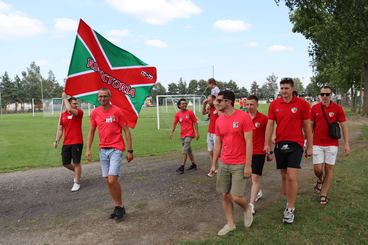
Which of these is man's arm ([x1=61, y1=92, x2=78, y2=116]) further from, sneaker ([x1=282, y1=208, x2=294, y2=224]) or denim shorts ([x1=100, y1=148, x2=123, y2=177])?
sneaker ([x1=282, y1=208, x2=294, y2=224])

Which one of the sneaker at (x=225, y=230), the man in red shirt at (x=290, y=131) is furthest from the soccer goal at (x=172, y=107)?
the sneaker at (x=225, y=230)

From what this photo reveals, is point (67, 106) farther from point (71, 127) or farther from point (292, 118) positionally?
point (292, 118)

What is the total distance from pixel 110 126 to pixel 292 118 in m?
2.75

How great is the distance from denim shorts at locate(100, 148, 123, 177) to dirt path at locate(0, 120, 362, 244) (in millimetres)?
725

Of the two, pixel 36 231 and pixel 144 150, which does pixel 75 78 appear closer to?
pixel 36 231

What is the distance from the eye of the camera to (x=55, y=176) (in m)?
9.03

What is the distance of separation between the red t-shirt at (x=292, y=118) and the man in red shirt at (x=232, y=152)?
0.82m

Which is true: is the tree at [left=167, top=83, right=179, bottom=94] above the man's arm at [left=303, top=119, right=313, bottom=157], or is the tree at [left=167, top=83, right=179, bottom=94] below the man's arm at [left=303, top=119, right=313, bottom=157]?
above

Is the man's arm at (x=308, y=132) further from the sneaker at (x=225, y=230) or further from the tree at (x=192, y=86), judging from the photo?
the tree at (x=192, y=86)

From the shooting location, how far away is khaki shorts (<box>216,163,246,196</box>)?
4.80m

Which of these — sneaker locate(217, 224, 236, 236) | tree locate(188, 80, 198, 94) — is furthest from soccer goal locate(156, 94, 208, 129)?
tree locate(188, 80, 198, 94)

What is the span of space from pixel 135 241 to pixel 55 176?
4.96 m

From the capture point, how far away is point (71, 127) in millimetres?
7793

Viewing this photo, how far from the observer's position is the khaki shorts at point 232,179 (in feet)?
15.7
